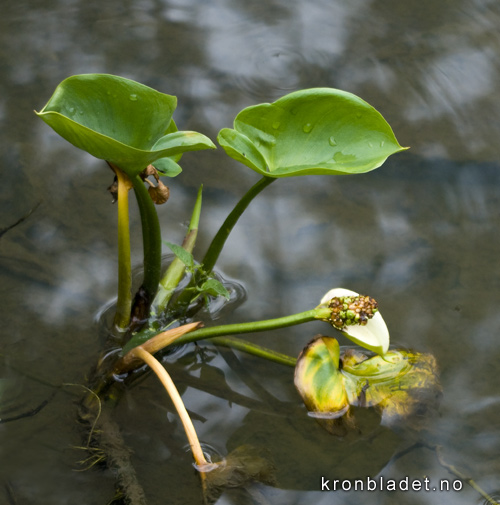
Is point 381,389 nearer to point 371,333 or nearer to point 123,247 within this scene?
point 371,333

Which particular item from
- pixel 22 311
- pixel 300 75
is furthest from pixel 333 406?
pixel 300 75

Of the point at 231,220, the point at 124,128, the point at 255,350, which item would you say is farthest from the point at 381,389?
the point at 124,128

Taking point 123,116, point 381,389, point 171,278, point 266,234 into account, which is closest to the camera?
point 123,116

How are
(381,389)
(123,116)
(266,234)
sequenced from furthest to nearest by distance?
(266,234) < (381,389) < (123,116)

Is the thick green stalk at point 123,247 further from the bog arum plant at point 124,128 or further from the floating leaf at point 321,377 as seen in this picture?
the floating leaf at point 321,377

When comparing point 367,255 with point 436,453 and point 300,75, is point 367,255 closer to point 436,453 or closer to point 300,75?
point 436,453

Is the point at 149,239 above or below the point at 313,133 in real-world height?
below

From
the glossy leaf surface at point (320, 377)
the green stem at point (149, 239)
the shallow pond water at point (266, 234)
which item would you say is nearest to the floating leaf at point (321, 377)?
the glossy leaf surface at point (320, 377)

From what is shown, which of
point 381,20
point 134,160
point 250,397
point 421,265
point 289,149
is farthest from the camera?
point 381,20
